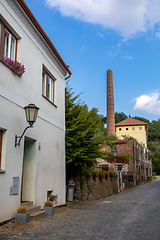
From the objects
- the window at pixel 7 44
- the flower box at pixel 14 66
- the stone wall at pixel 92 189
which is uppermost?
the window at pixel 7 44

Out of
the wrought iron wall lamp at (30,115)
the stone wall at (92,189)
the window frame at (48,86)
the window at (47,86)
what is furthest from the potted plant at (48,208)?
the stone wall at (92,189)

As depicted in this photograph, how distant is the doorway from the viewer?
23.3 ft

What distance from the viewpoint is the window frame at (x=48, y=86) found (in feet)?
29.3

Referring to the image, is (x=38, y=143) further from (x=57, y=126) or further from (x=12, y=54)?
(x=12, y=54)

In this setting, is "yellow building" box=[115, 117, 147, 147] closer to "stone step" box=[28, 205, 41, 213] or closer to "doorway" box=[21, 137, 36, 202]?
"doorway" box=[21, 137, 36, 202]

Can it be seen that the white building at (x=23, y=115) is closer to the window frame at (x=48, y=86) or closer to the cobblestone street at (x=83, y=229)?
the window frame at (x=48, y=86)

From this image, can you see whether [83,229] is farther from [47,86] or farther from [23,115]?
[47,86]

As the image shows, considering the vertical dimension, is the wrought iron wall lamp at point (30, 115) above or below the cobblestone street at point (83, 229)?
above

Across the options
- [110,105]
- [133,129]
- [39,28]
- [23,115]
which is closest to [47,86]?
[39,28]

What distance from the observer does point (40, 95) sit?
8.15 meters

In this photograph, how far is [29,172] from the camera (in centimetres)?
735

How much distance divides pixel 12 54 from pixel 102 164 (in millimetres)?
23447

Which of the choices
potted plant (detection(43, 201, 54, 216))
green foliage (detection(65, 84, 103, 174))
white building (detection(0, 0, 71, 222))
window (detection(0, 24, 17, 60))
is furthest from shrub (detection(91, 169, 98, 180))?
window (detection(0, 24, 17, 60))

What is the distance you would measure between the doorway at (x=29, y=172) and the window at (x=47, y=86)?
85.3 inches
